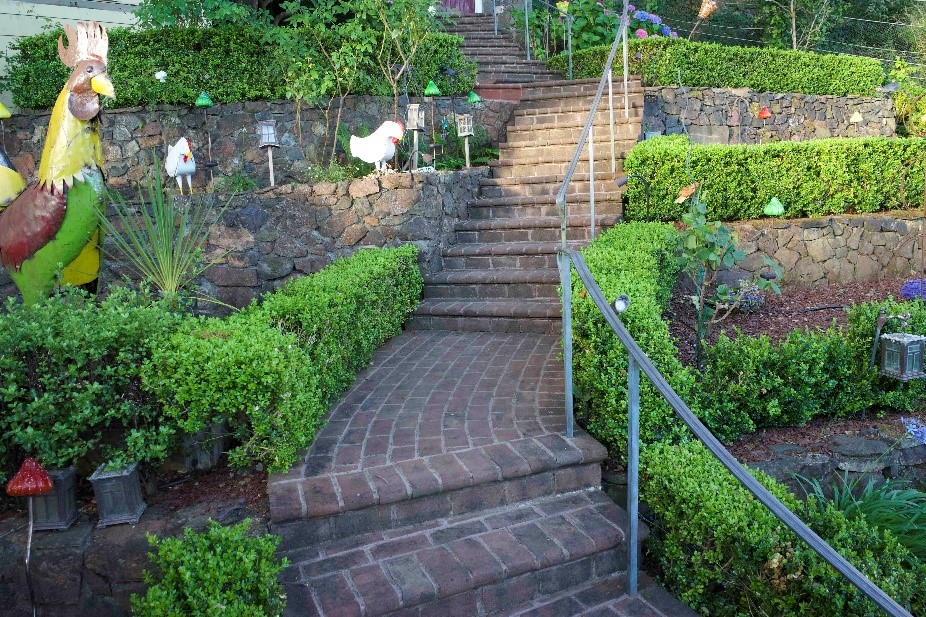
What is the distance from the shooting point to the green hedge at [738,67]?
9312 mm

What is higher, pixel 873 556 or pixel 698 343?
pixel 698 343

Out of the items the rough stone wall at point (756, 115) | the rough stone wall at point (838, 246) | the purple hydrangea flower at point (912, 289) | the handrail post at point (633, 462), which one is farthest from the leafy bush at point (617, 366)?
the rough stone wall at point (756, 115)

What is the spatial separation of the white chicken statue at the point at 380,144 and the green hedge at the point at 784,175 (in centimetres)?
235

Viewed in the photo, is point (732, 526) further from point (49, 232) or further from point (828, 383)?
point (49, 232)

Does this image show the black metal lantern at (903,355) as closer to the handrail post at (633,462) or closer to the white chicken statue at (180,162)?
the handrail post at (633,462)

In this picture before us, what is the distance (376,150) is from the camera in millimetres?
6387

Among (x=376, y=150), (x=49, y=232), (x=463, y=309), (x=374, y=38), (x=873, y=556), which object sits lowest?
(x=873, y=556)

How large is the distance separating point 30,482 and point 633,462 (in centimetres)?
239

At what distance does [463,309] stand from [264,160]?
3815 millimetres

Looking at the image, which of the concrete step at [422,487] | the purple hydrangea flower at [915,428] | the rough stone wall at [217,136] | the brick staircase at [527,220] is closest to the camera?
the concrete step at [422,487]

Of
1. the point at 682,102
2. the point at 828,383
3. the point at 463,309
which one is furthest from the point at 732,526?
the point at 682,102

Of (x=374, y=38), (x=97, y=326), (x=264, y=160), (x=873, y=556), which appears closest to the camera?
(x=873, y=556)

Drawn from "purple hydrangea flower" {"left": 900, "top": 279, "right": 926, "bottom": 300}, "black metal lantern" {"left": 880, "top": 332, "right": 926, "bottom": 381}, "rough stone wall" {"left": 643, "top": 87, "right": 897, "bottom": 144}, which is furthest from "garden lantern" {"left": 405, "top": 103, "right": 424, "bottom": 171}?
"purple hydrangea flower" {"left": 900, "top": 279, "right": 926, "bottom": 300}

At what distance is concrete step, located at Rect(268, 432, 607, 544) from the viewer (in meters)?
2.83
